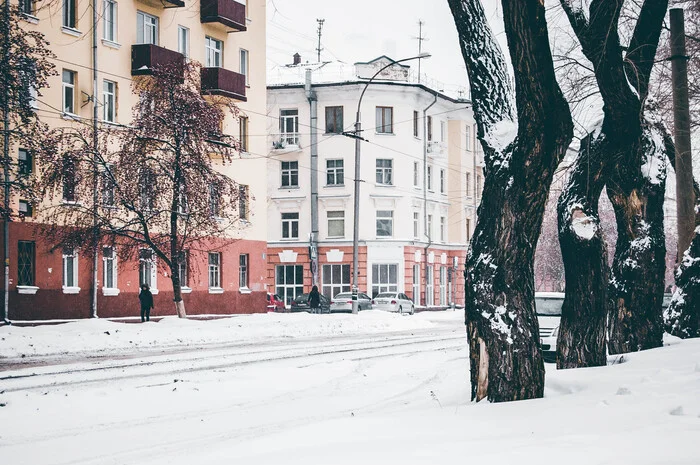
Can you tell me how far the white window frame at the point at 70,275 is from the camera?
111ft

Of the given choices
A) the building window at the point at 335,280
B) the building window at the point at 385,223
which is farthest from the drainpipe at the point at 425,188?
the building window at the point at 335,280

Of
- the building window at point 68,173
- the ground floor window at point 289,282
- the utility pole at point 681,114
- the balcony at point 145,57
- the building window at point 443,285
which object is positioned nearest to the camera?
the utility pole at point 681,114

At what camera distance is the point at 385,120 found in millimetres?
60969

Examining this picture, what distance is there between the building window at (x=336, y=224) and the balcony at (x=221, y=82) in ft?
62.0

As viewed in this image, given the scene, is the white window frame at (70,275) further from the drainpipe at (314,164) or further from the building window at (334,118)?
the building window at (334,118)

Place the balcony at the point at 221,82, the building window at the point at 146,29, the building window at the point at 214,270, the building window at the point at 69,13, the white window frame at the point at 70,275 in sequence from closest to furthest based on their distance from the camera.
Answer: the white window frame at the point at 70,275 < the building window at the point at 69,13 < the building window at the point at 146,29 < the balcony at the point at 221,82 < the building window at the point at 214,270

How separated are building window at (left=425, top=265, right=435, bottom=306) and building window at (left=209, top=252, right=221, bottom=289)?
23.1m

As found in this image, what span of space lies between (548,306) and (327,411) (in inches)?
450

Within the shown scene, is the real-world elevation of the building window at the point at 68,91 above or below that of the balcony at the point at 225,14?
below

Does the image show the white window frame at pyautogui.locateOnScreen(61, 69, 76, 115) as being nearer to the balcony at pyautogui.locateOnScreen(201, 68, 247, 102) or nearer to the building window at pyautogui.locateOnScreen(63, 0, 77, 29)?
the building window at pyautogui.locateOnScreen(63, 0, 77, 29)

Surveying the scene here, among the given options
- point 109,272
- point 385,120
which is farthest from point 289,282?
point 109,272

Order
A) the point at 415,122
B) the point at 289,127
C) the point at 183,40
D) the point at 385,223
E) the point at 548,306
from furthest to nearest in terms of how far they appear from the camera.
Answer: the point at 415,122
the point at 289,127
the point at 385,223
the point at 183,40
the point at 548,306

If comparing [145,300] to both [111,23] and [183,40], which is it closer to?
[111,23]

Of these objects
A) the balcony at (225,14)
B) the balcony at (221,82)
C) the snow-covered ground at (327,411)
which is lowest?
the snow-covered ground at (327,411)
